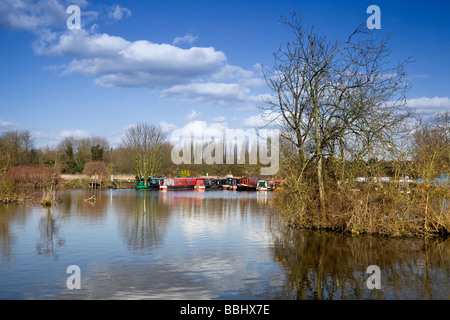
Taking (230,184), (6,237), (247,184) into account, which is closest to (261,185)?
(247,184)

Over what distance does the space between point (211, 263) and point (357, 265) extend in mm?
3560

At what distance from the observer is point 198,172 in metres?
70.6

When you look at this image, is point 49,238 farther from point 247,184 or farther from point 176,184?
point 247,184

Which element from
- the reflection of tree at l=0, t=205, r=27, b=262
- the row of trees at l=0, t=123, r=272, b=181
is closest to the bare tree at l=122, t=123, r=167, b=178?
the row of trees at l=0, t=123, r=272, b=181

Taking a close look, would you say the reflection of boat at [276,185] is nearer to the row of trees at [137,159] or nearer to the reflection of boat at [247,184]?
the reflection of boat at [247,184]

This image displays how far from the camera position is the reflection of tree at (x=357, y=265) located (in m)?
7.76

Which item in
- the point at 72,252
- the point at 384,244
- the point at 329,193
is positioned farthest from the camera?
the point at 329,193

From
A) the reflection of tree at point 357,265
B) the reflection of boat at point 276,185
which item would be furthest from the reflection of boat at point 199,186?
the reflection of tree at point 357,265

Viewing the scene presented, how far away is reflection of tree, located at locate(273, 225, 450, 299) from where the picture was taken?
7.76 metres

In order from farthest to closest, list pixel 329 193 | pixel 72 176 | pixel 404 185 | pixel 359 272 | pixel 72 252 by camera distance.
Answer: pixel 72 176, pixel 329 193, pixel 404 185, pixel 72 252, pixel 359 272

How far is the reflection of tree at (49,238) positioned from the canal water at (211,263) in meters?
0.03
